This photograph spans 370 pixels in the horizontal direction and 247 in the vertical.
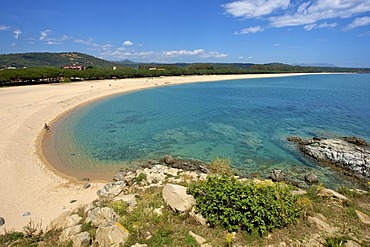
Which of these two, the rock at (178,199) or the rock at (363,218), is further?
the rock at (178,199)

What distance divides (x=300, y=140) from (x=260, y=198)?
2012 centimetres

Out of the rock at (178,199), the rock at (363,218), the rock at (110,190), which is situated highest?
the rock at (178,199)

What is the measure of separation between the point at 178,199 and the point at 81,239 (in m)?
4.02

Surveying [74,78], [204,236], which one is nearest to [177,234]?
[204,236]

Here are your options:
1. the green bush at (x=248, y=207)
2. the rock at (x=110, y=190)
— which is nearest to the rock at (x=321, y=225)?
the green bush at (x=248, y=207)

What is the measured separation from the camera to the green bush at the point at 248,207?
8234mm

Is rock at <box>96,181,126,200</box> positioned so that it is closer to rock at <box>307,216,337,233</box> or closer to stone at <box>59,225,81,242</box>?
stone at <box>59,225,81,242</box>

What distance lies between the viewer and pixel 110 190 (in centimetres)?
1448

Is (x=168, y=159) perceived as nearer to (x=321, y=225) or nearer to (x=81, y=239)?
(x=81, y=239)

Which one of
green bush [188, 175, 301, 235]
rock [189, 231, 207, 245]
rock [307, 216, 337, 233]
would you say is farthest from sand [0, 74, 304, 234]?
rock [307, 216, 337, 233]

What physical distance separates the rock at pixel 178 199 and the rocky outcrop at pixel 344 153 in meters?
15.4

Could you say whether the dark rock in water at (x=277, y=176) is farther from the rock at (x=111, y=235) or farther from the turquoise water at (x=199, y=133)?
the rock at (x=111, y=235)

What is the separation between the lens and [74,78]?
82812 millimetres

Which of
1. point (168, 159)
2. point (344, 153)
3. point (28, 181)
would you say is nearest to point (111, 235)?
point (28, 181)
